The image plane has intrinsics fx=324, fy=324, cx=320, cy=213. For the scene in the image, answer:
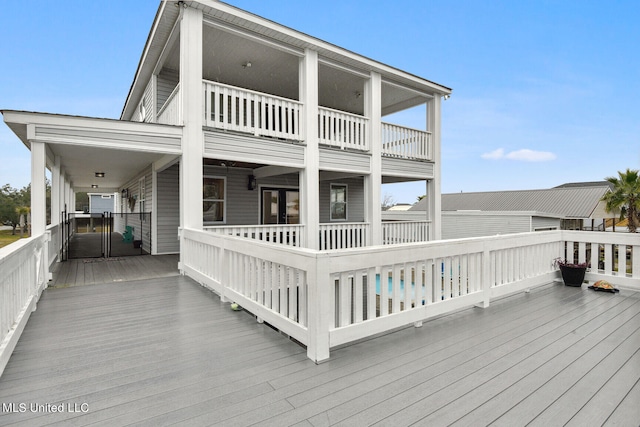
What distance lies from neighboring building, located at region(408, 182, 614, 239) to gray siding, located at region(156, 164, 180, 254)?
15177 mm

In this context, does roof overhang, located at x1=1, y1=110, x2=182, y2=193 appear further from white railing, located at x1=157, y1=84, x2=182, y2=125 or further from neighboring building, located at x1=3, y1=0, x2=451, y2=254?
white railing, located at x1=157, y1=84, x2=182, y2=125

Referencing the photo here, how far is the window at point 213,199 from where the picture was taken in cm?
934

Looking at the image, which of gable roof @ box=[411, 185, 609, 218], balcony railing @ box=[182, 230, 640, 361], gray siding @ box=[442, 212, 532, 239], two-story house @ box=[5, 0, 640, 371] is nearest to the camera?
balcony railing @ box=[182, 230, 640, 361]

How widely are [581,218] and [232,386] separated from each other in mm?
24226

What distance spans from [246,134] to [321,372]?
5.34 metres

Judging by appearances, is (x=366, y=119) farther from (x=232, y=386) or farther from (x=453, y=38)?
(x=453, y=38)

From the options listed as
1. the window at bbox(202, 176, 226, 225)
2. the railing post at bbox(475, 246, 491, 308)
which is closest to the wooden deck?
the railing post at bbox(475, 246, 491, 308)

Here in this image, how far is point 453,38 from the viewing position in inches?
688

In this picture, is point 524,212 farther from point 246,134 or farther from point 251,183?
point 246,134

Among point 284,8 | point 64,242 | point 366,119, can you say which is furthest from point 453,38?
point 64,242

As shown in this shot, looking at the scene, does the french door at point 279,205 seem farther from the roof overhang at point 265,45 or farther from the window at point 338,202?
the roof overhang at point 265,45

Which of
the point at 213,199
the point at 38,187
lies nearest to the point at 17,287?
the point at 38,187

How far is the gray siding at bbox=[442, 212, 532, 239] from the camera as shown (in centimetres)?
1625

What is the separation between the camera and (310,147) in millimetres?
7414
